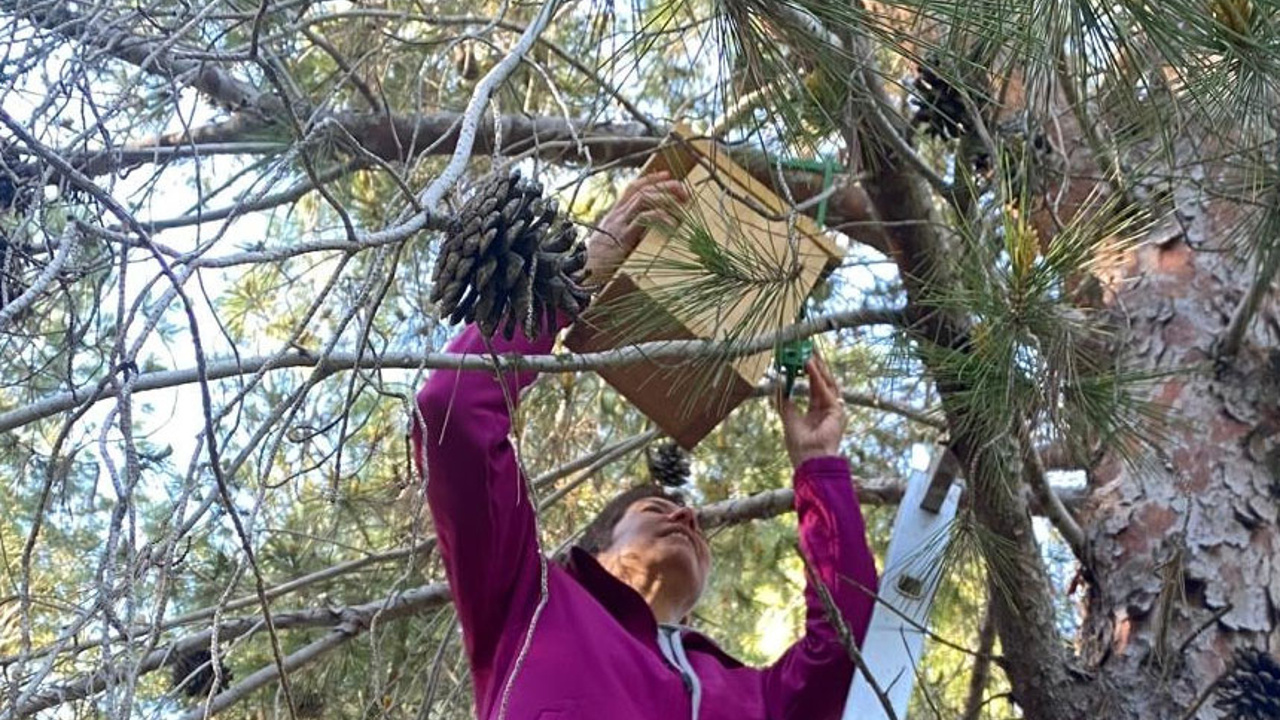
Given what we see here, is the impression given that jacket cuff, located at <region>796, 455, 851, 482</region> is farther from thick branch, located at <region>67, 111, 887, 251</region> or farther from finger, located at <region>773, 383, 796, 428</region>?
thick branch, located at <region>67, 111, 887, 251</region>

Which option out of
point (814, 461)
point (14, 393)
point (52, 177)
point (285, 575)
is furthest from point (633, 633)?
point (14, 393)

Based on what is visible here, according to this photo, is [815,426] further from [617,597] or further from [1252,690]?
[1252,690]

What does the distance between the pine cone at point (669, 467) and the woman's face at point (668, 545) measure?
25cm

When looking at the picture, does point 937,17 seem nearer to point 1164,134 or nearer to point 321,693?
point 1164,134

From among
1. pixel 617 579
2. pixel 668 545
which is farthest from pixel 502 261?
pixel 668 545

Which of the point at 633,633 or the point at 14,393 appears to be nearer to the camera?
the point at 633,633

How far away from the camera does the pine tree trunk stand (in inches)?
77.4

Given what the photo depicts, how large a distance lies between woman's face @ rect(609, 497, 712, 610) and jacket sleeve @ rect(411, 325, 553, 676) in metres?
0.30

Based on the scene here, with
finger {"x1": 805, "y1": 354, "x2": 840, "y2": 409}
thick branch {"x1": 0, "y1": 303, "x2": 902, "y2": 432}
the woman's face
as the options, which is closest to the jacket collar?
the woman's face

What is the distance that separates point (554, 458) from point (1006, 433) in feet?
3.89

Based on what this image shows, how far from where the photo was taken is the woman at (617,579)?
1793 mm

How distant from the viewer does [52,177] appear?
1.81 m

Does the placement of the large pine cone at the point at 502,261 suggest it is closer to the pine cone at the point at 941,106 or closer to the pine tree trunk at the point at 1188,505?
the pine cone at the point at 941,106

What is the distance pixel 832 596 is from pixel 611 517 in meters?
0.45
